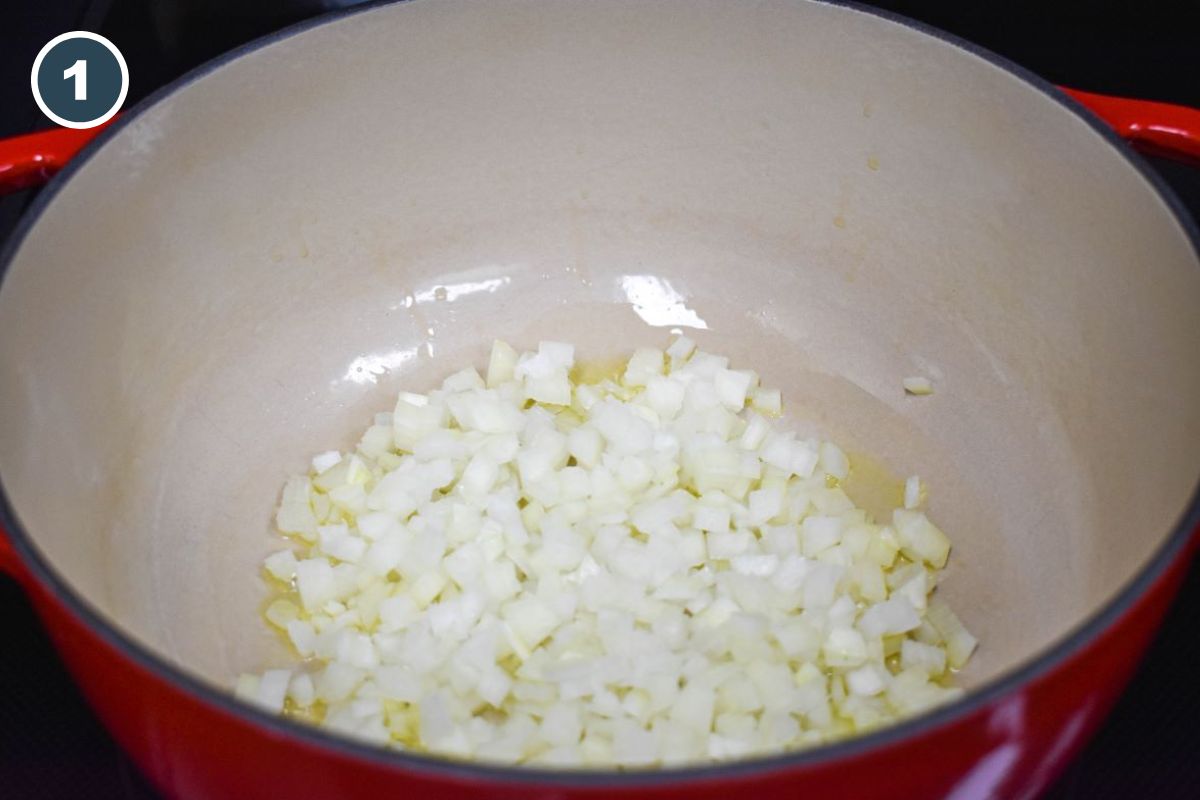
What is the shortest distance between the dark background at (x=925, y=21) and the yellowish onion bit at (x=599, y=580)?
134mm

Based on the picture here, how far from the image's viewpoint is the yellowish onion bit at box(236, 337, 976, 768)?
0.87 m

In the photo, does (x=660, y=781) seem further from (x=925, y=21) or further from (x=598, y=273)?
(x=925, y=21)

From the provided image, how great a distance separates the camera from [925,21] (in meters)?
1.34

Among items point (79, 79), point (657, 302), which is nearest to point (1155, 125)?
point (657, 302)

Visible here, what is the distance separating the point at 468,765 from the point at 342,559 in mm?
462

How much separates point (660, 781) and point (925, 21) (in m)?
0.99

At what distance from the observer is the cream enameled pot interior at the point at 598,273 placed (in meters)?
0.92

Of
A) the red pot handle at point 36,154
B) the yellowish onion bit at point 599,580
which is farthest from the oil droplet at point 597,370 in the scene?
the red pot handle at point 36,154

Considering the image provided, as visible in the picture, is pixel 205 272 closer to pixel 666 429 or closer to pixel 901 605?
pixel 666 429

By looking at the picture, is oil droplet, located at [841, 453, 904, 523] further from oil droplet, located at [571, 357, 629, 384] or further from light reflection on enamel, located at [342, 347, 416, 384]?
light reflection on enamel, located at [342, 347, 416, 384]

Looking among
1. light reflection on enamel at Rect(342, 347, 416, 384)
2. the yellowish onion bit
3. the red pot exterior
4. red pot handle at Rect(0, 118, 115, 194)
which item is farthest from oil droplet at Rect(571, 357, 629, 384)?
the red pot exterior

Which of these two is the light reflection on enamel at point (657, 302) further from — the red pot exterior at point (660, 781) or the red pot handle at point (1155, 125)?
the red pot exterior at point (660, 781)

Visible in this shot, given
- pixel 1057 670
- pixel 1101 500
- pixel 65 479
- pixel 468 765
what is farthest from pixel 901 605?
pixel 65 479

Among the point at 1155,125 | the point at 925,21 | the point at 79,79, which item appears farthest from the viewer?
the point at 925,21
